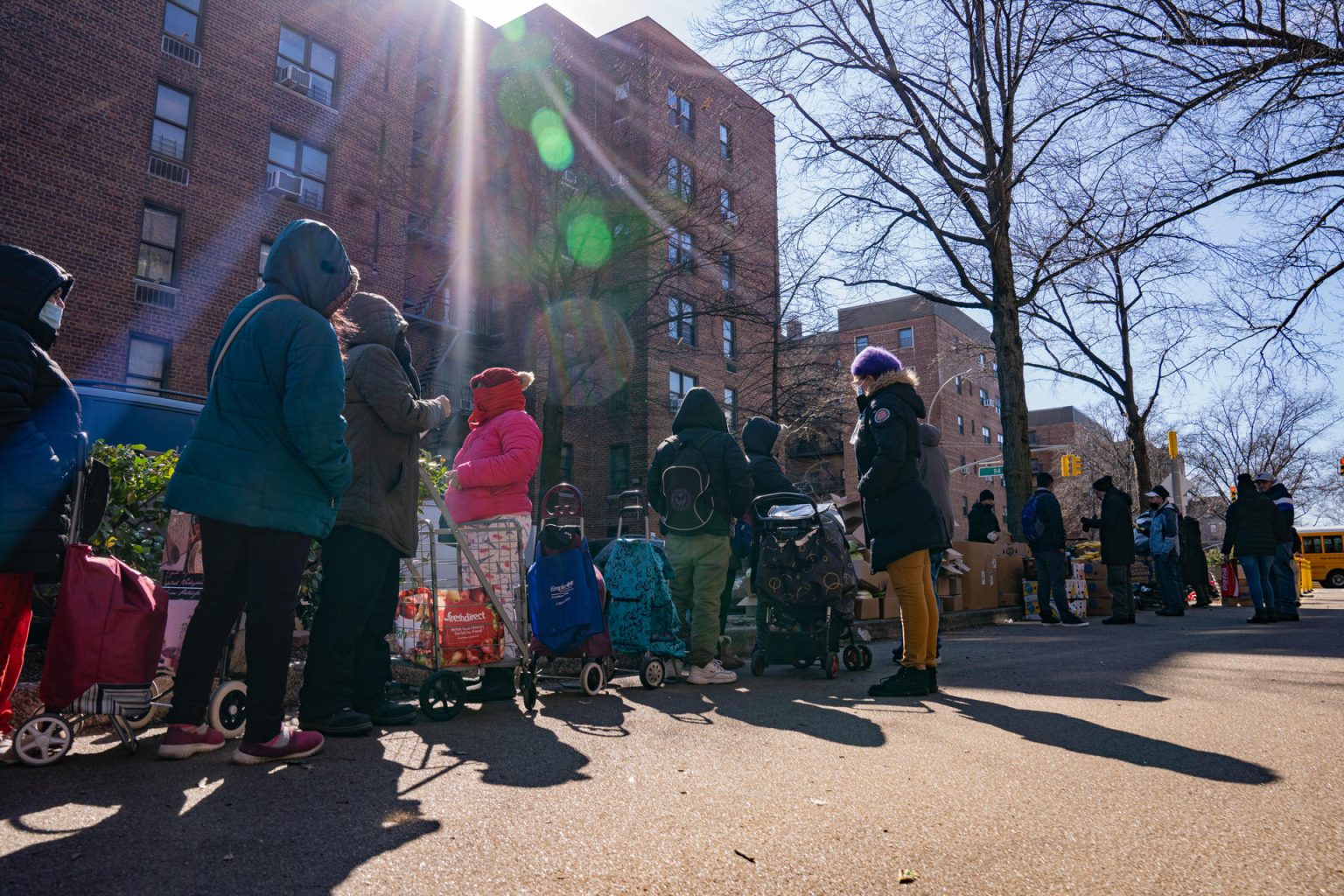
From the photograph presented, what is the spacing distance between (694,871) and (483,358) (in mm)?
27946

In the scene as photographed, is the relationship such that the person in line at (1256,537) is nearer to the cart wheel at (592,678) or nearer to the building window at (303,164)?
the cart wheel at (592,678)

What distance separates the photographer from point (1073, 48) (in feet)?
32.2

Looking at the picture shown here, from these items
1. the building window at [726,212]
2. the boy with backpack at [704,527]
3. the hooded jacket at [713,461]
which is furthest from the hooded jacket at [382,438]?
the building window at [726,212]

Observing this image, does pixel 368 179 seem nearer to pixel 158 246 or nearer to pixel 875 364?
pixel 158 246

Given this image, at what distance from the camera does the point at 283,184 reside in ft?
74.3

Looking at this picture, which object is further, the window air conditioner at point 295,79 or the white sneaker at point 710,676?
the window air conditioner at point 295,79

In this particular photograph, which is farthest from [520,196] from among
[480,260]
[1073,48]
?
[1073,48]

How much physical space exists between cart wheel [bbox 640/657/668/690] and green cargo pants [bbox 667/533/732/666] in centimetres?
34

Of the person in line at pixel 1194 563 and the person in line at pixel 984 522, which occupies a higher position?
the person in line at pixel 984 522

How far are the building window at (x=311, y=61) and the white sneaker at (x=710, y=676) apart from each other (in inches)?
904

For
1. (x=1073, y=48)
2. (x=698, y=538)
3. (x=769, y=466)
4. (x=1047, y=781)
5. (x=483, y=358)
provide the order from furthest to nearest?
1. (x=483, y=358)
2. (x=1073, y=48)
3. (x=769, y=466)
4. (x=698, y=538)
5. (x=1047, y=781)

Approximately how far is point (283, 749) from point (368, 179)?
24.5 meters

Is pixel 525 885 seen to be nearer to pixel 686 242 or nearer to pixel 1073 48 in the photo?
pixel 1073 48

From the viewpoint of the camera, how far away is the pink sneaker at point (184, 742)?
350 cm
